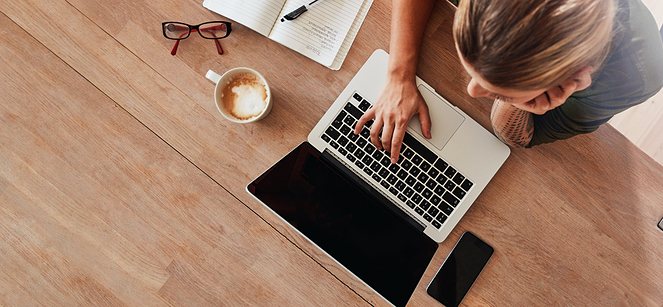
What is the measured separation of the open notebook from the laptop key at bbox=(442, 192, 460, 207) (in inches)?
11.7

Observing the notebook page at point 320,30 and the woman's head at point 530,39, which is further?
the notebook page at point 320,30

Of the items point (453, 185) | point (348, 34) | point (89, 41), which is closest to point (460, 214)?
point (453, 185)

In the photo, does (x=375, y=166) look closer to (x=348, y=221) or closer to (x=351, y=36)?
(x=348, y=221)

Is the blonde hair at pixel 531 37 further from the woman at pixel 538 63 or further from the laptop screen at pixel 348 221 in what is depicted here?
the laptop screen at pixel 348 221

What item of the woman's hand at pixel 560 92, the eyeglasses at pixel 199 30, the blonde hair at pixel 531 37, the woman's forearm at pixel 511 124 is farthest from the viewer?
the eyeglasses at pixel 199 30

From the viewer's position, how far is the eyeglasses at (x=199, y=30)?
1047 mm

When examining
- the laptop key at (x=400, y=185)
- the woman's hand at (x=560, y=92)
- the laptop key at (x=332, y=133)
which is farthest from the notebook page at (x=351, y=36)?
the woman's hand at (x=560, y=92)

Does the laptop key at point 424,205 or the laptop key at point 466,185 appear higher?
the laptop key at point 466,185

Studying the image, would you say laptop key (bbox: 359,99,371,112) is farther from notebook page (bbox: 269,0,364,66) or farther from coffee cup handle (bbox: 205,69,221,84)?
coffee cup handle (bbox: 205,69,221,84)

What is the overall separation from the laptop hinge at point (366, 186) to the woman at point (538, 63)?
0.21 feet

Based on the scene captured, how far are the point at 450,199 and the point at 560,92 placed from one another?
0.30m

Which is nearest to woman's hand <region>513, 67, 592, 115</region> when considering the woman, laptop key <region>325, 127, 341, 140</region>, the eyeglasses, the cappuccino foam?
the woman

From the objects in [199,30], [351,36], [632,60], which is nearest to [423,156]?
[351,36]

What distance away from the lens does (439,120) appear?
101 centimetres
